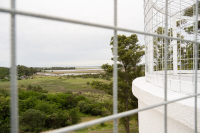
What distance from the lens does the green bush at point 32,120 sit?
13406 mm

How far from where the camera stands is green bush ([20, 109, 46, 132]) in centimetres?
1341

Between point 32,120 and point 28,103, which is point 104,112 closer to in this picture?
point 32,120

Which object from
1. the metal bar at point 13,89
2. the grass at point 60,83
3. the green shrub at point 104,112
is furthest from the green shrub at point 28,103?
the metal bar at point 13,89

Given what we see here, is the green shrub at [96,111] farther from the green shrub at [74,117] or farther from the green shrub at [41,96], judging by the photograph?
the green shrub at [41,96]

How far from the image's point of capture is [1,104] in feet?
43.5

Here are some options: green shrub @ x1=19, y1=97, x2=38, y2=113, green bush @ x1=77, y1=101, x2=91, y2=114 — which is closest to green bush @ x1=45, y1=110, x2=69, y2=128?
green bush @ x1=77, y1=101, x2=91, y2=114

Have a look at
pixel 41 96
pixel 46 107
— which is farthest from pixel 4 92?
pixel 46 107

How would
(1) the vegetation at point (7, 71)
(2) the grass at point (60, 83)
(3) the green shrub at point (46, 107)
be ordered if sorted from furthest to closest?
1. (2) the grass at point (60, 83)
2. (3) the green shrub at point (46, 107)
3. (1) the vegetation at point (7, 71)

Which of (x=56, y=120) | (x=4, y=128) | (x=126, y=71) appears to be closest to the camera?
(x=126, y=71)

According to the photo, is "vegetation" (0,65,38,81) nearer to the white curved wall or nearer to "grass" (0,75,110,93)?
"grass" (0,75,110,93)

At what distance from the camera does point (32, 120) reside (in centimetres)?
1363

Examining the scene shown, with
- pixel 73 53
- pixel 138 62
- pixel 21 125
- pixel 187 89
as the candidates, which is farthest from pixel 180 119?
pixel 21 125

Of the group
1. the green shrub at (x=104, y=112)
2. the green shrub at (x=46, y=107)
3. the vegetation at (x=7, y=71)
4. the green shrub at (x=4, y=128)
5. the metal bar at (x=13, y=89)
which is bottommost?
the green shrub at (x=4, y=128)

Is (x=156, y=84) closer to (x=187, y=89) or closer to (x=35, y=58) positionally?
(x=187, y=89)
